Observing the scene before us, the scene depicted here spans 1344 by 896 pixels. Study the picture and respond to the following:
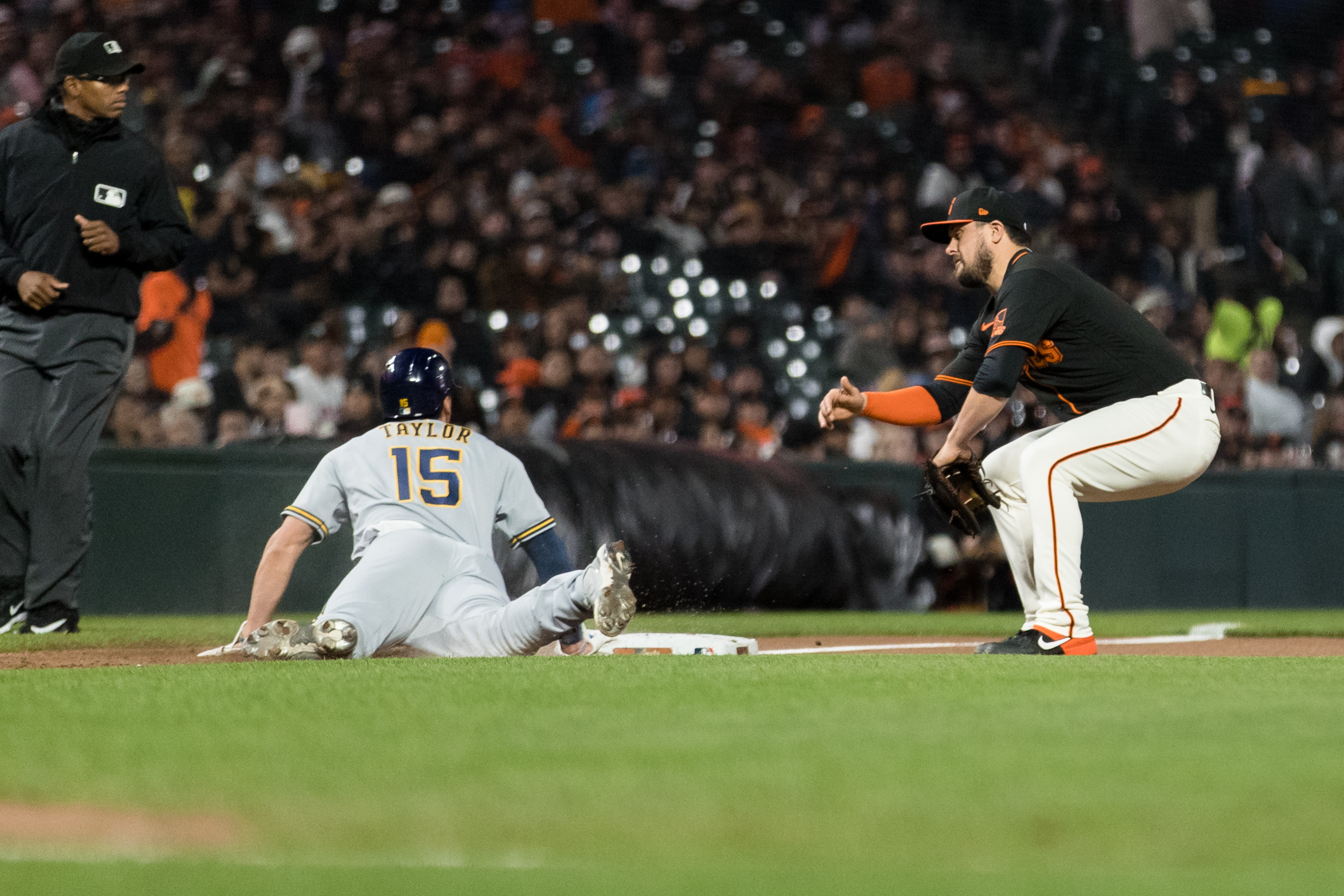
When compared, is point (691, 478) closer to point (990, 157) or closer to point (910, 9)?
point (990, 157)

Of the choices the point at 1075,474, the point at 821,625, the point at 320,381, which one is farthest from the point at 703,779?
the point at 320,381

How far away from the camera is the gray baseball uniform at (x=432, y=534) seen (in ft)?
16.5

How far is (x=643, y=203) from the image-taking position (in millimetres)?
12844

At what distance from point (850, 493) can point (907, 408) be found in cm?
386

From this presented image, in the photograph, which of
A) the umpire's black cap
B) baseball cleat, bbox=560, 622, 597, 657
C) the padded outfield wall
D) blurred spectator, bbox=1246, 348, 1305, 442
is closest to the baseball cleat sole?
baseball cleat, bbox=560, 622, 597, 657

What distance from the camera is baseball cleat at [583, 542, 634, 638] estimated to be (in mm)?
4695

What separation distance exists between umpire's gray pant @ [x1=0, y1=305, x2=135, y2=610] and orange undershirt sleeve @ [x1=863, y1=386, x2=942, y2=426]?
10.4 feet

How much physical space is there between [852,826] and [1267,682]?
2.37 metres

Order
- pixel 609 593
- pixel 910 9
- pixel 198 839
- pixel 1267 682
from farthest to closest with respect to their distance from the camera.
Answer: pixel 910 9
pixel 609 593
pixel 1267 682
pixel 198 839

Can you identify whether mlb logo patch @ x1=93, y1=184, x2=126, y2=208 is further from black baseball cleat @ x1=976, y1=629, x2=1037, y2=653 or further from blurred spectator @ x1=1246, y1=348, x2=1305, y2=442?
blurred spectator @ x1=1246, y1=348, x2=1305, y2=442

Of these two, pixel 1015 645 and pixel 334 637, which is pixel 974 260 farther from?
pixel 334 637

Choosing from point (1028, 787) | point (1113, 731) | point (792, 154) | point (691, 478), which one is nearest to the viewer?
point (1028, 787)

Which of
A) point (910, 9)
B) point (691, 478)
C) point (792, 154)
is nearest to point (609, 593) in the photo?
point (691, 478)

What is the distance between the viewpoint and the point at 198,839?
7.36ft
